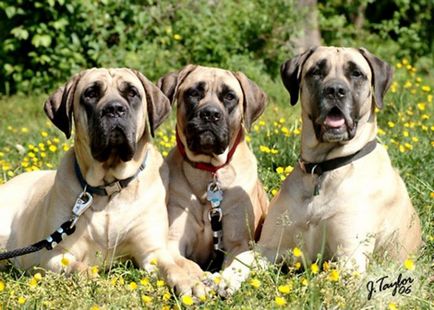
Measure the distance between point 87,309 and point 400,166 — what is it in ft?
10.7

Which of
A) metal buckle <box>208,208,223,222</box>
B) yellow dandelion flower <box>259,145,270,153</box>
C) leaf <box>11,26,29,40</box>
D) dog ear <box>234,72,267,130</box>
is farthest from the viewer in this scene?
leaf <box>11,26,29,40</box>

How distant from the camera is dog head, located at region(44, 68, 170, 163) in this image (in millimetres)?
4969

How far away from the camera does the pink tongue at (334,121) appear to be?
4.90 metres

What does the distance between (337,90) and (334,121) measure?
7.0 inches

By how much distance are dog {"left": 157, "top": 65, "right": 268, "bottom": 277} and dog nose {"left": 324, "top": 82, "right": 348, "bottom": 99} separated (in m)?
0.76

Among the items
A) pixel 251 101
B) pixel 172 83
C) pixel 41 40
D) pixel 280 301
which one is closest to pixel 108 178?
pixel 172 83

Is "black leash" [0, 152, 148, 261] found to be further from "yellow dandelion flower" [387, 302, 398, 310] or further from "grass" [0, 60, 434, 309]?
"yellow dandelion flower" [387, 302, 398, 310]

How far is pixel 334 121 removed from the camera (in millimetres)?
4926

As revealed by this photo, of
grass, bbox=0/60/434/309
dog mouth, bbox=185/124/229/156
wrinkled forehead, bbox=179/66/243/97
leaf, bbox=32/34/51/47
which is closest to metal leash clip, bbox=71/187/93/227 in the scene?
grass, bbox=0/60/434/309

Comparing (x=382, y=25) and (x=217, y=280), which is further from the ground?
(x=217, y=280)

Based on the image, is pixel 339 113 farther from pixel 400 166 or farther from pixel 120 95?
pixel 400 166

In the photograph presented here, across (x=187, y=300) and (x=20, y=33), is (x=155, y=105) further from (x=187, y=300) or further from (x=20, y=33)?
(x=20, y=33)

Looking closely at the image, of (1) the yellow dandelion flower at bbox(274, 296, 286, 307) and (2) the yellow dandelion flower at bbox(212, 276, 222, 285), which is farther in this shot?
(2) the yellow dandelion flower at bbox(212, 276, 222, 285)

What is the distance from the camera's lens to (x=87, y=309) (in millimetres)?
4234
